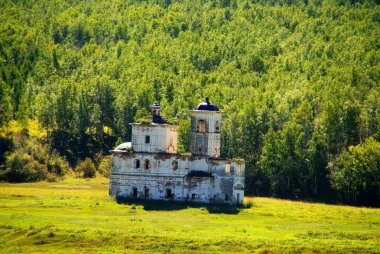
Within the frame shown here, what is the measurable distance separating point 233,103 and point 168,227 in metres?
62.8

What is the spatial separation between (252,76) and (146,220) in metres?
92.4

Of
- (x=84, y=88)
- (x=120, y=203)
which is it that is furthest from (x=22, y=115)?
(x=120, y=203)

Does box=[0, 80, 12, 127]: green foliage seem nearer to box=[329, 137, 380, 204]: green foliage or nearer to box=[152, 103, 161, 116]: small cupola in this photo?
box=[152, 103, 161, 116]: small cupola

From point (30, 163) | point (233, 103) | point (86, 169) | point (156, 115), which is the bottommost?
point (86, 169)

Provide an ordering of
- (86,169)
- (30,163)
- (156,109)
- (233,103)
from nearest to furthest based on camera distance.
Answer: (156,109) → (30,163) → (86,169) → (233,103)

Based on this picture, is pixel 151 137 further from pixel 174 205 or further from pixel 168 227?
pixel 168 227

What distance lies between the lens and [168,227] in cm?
8038

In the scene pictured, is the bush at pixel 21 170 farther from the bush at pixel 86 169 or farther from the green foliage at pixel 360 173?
the green foliage at pixel 360 173

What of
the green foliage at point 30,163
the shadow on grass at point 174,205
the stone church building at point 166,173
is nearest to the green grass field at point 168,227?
the shadow on grass at point 174,205

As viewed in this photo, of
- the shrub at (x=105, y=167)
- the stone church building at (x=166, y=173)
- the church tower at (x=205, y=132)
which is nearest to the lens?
the stone church building at (x=166, y=173)

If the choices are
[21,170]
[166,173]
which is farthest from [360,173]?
[21,170]

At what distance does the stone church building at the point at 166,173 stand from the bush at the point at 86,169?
25623mm

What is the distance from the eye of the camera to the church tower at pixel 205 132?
105562mm

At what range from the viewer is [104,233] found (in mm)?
75625
